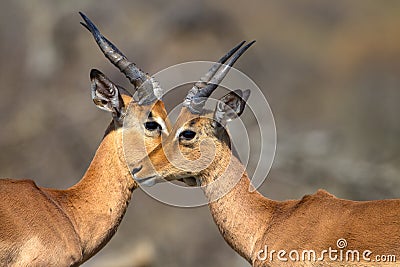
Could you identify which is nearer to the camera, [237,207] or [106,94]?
[237,207]

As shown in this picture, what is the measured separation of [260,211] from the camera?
7.42m

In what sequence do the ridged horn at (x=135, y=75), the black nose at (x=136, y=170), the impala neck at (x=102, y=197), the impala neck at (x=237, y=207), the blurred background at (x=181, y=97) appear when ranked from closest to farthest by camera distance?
the impala neck at (x=102, y=197), the impala neck at (x=237, y=207), the black nose at (x=136, y=170), the ridged horn at (x=135, y=75), the blurred background at (x=181, y=97)

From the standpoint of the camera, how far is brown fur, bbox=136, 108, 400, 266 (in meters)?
6.54

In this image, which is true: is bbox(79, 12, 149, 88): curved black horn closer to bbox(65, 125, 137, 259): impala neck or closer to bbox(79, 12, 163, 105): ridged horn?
bbox(79, 12, 163, 105): ridged horn

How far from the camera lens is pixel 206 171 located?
7613 millimetres

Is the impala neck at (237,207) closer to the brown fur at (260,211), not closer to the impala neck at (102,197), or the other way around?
the brown fur at (260,211)

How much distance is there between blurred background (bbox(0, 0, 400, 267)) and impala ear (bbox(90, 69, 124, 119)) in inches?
218

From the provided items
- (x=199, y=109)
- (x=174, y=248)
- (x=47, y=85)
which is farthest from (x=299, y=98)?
(x=199, y=109)

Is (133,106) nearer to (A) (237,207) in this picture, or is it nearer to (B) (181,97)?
(A) (237,207)

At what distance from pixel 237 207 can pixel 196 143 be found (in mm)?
711

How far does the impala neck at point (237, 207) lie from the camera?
733 cm

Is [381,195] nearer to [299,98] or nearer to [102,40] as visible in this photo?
[299,98]

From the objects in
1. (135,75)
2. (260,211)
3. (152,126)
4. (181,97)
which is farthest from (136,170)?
(181,97)

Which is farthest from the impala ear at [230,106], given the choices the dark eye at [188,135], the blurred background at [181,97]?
the blurred background at [181,97]
